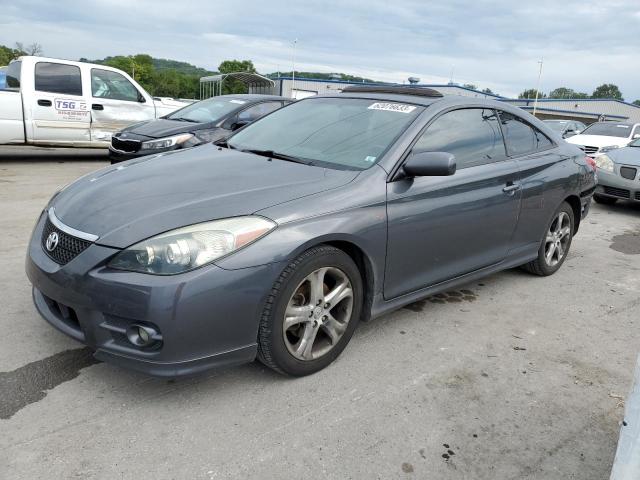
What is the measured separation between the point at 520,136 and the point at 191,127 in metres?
5.13

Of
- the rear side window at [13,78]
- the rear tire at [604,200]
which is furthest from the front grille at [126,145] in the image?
the rear tire at [604,200]

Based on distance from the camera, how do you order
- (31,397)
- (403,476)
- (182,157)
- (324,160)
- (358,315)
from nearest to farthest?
(403,476) < (31,397) < (358,315) < (324,160) < (182,157)

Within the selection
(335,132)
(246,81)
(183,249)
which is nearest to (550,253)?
(335,132)

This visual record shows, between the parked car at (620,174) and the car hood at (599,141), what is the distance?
425cm

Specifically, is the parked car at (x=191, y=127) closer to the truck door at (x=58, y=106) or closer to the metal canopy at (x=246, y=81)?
the truck door at (x=58, y=106)

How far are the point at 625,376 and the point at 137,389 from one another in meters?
2.72

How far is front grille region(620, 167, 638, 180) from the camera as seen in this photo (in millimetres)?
7922

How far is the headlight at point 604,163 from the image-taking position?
819 centimetres

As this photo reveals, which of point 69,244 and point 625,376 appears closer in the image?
point 69,244

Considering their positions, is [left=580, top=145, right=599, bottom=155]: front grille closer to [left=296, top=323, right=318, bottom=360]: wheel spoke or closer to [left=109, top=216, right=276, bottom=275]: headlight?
[left=296, top=323, right=318, bottom=360]: wheel spoke

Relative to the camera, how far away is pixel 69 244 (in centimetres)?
252

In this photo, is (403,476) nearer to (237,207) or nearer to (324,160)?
(237,207)

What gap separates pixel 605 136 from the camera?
13.2m

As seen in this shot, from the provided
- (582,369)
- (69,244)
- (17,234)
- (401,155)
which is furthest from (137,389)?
(17,234)
